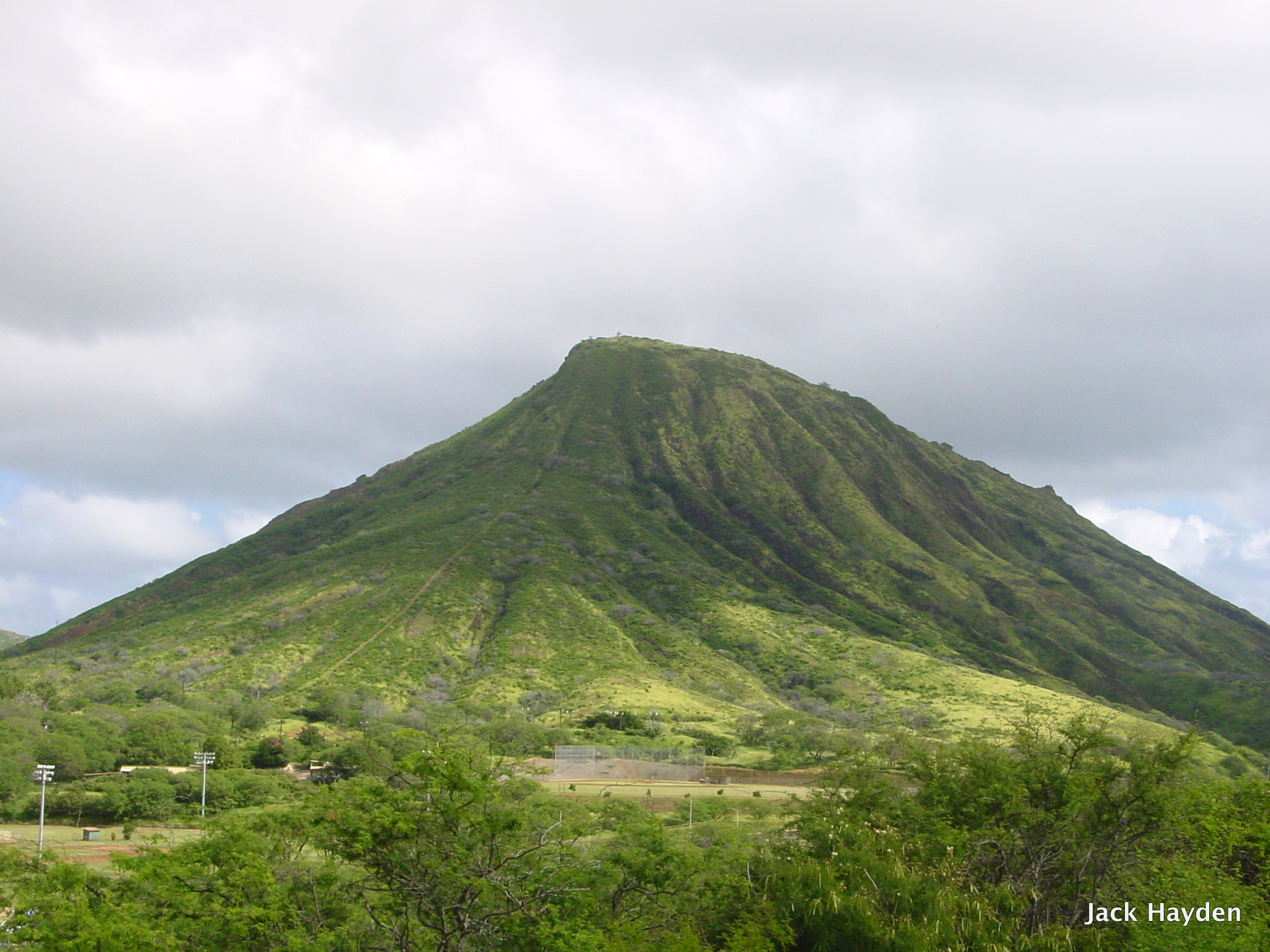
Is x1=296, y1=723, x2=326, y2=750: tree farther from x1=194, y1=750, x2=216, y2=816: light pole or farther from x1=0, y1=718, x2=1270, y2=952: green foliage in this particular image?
x1=0, y1=718, x2=1270, y2=952: green foliage

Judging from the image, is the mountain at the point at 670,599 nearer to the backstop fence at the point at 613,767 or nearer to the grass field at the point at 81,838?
the backstop fence at the point at 613,767

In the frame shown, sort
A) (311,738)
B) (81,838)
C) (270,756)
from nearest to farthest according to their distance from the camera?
(81,838), (270,756), (311,738)

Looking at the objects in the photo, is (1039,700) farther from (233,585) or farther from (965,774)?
(233,585)

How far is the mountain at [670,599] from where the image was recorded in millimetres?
110625

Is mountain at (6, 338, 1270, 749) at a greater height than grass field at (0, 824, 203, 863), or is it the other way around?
mountain at (6, 338, 1270, 749)

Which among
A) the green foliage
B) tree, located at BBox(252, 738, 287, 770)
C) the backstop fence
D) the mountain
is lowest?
the backstop fence

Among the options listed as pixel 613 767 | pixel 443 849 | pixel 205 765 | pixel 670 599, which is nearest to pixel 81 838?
pixel 205 765

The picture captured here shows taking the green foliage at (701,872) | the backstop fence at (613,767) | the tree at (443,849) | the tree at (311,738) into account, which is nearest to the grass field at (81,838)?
the tree at (311,738)

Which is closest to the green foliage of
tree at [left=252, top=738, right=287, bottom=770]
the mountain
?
tree at [left=252, top=738, right=287, bottom=770]

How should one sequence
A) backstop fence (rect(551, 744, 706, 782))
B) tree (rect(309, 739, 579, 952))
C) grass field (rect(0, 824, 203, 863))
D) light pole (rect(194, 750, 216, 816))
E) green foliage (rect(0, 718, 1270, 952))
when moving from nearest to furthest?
tree (rect(309, 739, 579, 952)), green foliage (rect(0, 718, 1270, 952)), grass field (rect(0, 824, 203, 863)), light pole (rect(194, 750, 216, 816)), backstop fence (rect(551, 744, 706, 782))

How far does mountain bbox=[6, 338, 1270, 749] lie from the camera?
11062 centimetres

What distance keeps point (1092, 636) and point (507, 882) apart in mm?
159536

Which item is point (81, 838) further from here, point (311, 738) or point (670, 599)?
point (670, 599)

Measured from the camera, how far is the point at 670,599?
137 metres
